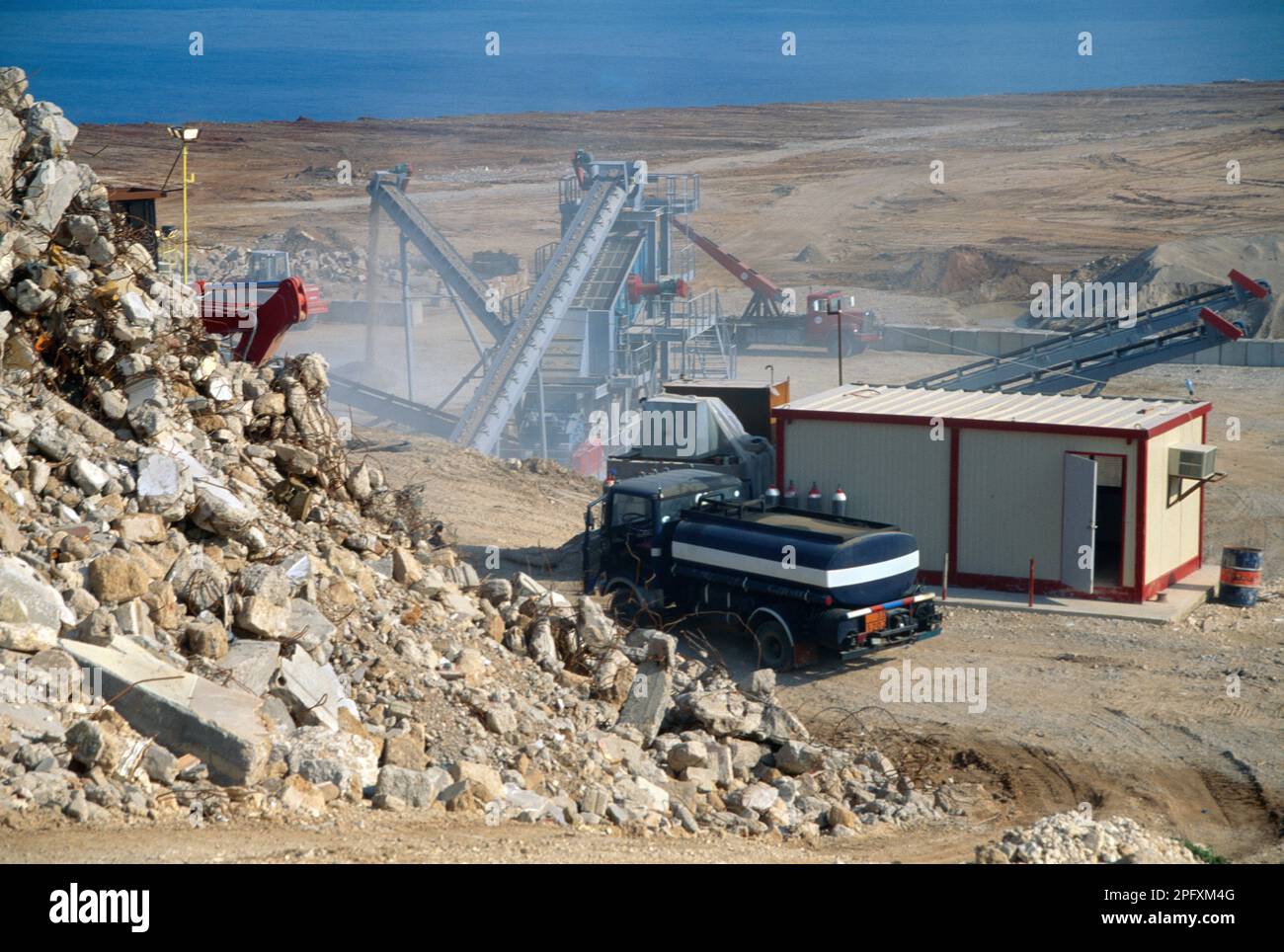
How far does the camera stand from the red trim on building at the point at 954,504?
19.7 m

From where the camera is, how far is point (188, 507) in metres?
11.9

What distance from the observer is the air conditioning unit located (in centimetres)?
1917

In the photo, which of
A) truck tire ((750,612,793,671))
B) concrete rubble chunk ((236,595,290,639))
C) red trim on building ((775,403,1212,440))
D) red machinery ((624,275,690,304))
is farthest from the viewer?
red machinery ((624,275,690,304))

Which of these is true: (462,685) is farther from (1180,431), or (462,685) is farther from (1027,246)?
(1027,246)

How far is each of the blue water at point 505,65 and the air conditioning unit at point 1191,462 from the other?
109 m

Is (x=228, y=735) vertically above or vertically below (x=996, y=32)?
below

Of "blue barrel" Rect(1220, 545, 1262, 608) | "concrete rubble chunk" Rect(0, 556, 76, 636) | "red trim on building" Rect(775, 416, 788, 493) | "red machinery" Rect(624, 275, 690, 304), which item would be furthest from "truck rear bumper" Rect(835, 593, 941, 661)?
"red machinery" Rect(624, 275, 690, 304)

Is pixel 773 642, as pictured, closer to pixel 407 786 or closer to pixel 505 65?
pixel 407 786

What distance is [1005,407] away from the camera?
20484 millimetres

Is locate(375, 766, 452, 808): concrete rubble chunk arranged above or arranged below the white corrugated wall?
below

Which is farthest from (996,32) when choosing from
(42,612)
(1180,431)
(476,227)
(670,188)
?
(42,612)

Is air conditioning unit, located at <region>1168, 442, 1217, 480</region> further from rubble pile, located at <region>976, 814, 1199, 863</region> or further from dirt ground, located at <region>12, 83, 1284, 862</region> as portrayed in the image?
rubble pile, located at <region>976, 814, 1199, 863</region>

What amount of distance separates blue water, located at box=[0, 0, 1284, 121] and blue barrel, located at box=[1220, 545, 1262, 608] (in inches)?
4340
